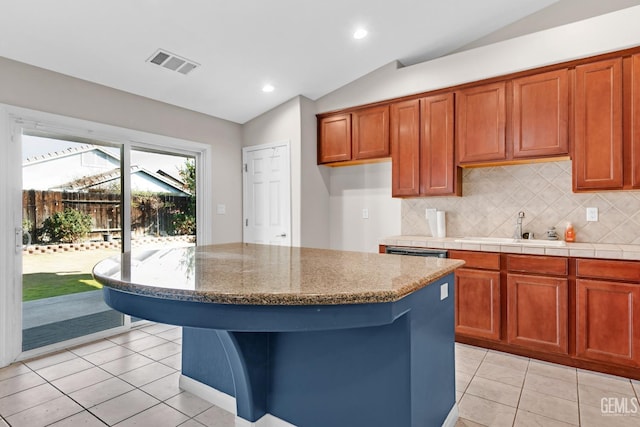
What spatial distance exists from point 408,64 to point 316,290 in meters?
3.38

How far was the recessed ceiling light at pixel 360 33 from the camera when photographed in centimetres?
311

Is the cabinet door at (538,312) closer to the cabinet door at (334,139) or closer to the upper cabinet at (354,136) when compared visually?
the upper cabinet at (354,136)

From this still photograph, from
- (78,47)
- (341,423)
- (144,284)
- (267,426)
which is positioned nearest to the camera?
(144,284)

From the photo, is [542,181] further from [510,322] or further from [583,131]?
[510,322]

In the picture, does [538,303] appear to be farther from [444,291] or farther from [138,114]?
[138,114]

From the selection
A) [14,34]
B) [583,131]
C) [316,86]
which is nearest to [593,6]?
[583,131]

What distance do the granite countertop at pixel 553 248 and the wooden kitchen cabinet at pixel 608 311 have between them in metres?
0.05

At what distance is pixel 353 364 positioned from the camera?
1.60 meters

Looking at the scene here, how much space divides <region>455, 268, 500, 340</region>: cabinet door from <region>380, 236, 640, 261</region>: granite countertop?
0.21 meters

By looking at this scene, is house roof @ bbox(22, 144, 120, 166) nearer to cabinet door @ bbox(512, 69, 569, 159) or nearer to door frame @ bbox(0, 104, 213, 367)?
door frame @ bbox(0, 104, 213, 367)

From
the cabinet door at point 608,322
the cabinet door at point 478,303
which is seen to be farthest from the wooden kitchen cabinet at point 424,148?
the cabinet door at point 608,322

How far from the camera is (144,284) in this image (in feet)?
4.24

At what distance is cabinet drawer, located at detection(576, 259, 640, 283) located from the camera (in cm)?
244

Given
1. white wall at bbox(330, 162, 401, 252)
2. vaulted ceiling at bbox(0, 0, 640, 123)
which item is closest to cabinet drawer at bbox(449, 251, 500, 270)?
white wall at bbox(330, 162, 401, 252)
